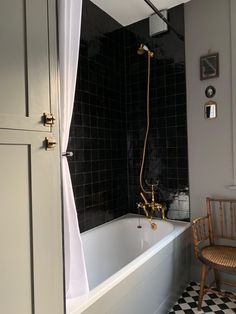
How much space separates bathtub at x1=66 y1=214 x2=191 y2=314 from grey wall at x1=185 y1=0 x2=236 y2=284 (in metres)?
0.49

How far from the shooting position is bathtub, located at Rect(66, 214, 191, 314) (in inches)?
53.4

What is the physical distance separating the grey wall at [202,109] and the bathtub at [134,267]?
1.60 feet

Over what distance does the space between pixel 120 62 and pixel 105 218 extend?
6.00ft

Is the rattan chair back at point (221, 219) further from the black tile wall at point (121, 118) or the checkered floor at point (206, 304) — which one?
the checkered floor at point (206, 304)

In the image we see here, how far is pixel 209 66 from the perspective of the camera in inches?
94.1

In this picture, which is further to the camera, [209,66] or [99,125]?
[99,125]

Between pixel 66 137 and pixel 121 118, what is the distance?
165 centimetres

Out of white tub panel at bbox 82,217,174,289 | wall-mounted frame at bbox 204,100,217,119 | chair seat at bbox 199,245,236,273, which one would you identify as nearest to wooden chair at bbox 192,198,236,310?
chair seat at bbox 199,245,236,273

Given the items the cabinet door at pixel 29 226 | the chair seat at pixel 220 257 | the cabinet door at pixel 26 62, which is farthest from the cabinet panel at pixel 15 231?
the chair seat at pixel 220 257

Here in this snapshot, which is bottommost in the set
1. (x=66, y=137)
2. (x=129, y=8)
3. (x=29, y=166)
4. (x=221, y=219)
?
(x=221, y=219)

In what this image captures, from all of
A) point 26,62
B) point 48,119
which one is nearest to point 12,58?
point 26,62

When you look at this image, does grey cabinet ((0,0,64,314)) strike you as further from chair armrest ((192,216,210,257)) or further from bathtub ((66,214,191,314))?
chair armrest ((192,216,210,257))

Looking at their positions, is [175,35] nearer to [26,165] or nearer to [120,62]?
[120,62]

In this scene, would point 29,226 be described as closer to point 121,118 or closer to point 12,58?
point 12,58
